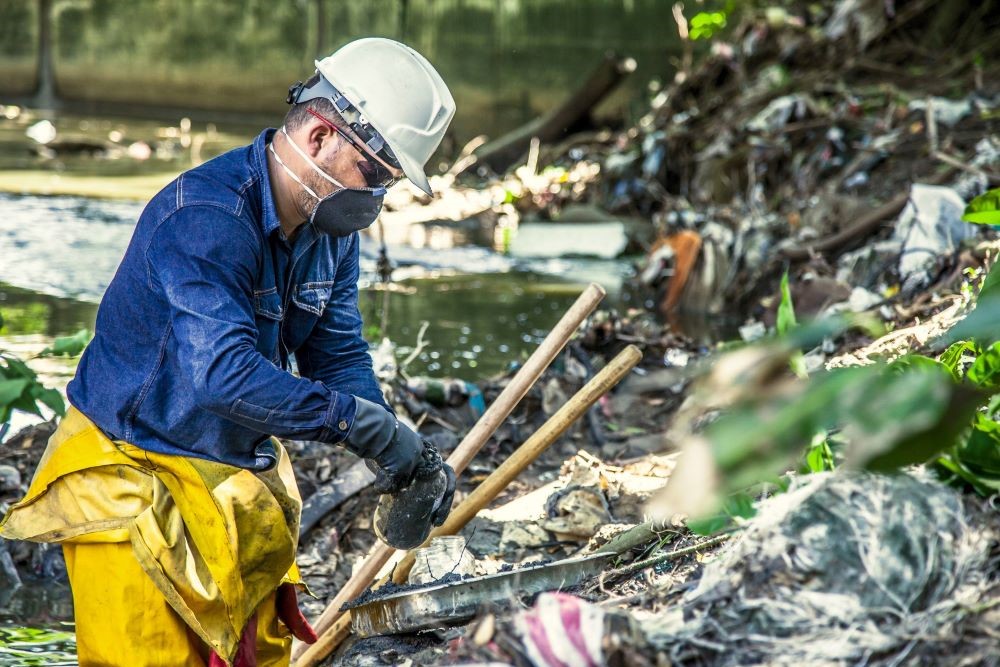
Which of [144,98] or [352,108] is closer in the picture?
[352,108]

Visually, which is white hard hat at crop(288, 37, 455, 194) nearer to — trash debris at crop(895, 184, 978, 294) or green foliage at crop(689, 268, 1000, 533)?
green foliage at crop(689, 268, 1000, 533)

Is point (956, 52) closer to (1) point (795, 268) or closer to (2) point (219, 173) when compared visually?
(1) point (795, 268)

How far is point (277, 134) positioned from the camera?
9.36ft

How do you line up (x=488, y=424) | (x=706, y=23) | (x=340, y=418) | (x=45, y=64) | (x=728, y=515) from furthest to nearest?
(x=45, y=64), (x=706, y=23), (x=488, y=424), (x=340, y=418), (x=728, y=515)

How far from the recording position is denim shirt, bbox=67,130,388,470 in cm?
251

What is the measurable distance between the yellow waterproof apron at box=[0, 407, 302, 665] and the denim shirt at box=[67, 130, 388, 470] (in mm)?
55

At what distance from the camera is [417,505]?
9.73ft

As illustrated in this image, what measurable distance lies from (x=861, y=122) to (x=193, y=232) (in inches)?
257

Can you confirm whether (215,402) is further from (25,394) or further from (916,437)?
(916,437)

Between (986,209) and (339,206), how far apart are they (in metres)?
1.75

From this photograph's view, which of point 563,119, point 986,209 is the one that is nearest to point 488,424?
point 986,209

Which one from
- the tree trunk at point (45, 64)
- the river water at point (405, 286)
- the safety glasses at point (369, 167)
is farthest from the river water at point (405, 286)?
the tree trunk at point (45, 64)

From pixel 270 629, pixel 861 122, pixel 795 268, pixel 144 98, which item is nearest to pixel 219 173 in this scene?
pixel 270 629

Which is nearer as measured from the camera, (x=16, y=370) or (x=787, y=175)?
(x=16, y=370)
